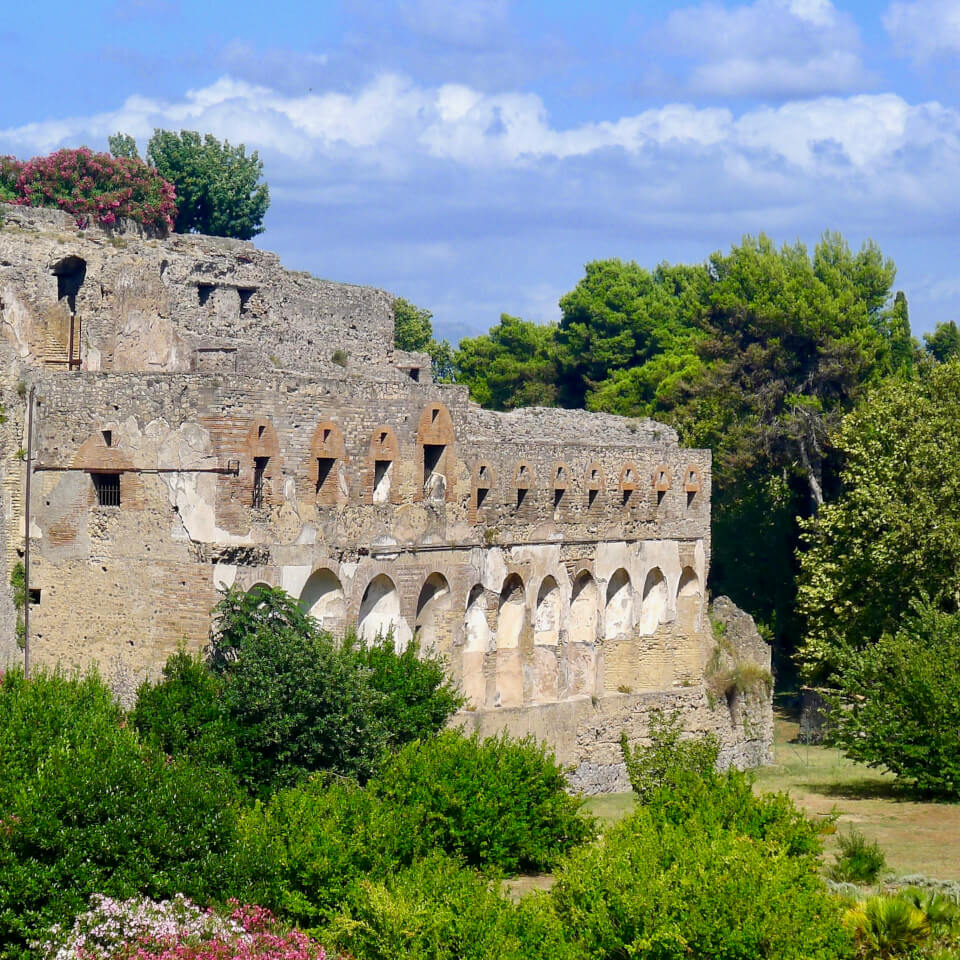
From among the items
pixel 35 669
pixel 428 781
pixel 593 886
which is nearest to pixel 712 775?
pixel 428 781

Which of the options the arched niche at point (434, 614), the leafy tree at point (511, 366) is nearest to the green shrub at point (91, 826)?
the arched niche at point (434, 614)

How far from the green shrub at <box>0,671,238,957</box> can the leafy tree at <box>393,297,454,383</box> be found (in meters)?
47.2

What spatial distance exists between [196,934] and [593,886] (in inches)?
163

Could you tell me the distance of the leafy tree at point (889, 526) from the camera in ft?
122

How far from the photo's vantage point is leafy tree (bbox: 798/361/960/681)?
37.2 m

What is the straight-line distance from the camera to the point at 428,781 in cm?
2270

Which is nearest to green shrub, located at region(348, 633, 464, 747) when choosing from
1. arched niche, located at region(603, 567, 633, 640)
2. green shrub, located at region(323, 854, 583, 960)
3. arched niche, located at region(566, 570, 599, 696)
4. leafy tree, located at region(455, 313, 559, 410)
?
green shrub, located at region(323, 854, 583, 960)

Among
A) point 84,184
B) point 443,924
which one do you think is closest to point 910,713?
point 443,924

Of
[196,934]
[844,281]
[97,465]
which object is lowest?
[196,934]

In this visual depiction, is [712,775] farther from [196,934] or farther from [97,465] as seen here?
[97,465]

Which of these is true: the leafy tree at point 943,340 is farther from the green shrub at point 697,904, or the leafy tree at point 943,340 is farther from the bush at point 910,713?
the green shrub at point 697,904

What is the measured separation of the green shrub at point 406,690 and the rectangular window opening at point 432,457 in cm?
387

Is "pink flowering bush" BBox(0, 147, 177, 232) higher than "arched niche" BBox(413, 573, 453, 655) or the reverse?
higher

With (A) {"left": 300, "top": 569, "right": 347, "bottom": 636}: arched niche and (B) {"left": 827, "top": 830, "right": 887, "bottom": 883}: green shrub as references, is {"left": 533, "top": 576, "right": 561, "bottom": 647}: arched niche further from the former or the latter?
(B) {"left": 827, "top": 830, "right": 887, "bottom": 883}: green shrub
